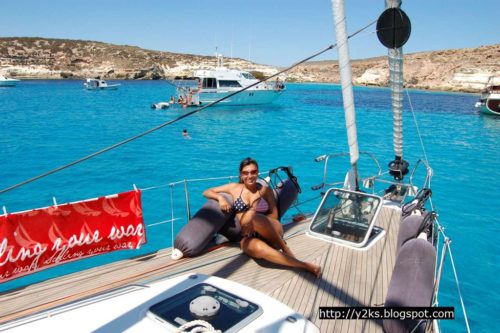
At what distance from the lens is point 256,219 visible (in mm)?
5832

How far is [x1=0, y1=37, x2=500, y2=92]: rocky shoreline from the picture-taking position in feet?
324

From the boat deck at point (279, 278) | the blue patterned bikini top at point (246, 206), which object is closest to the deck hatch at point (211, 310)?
the boat deck at point (279, 278)

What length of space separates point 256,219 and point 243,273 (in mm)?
987

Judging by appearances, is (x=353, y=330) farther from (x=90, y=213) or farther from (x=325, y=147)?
(x=325, y=147)

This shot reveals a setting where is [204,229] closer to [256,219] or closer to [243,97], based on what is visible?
[256,219]

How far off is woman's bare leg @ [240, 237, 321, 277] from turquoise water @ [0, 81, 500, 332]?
4.26 m

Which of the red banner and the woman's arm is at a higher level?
the woman's arm

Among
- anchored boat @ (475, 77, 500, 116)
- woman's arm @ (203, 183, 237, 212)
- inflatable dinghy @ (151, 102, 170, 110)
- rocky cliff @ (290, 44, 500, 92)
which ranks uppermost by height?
rocky cliff @ (290, 44, 500, 92)

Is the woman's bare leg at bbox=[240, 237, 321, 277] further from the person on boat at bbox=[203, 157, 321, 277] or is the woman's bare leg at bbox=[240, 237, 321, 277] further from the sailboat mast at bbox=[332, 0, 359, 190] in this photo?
the sailboat mast at bbox=[332, 0, 359, 190]

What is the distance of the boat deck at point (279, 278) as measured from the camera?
17.1 feet

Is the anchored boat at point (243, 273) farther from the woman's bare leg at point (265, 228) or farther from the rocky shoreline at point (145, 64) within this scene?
the rocky shoreline at point (145, 64)

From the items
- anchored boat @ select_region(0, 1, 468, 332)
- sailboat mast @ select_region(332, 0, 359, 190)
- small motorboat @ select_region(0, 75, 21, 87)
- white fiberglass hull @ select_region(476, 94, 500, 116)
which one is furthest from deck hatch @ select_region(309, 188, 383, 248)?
small motorboat @ select_region(0, 75, 21, 87)

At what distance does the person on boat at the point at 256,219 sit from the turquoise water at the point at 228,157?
15.2 ft

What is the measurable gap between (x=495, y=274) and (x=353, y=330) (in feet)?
25.6
